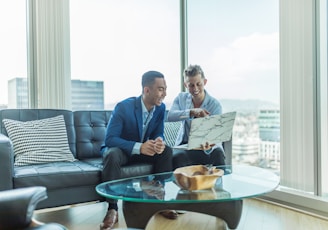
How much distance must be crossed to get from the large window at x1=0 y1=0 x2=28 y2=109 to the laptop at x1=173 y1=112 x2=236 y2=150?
184cm

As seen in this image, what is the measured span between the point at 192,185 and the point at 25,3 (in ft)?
8.34

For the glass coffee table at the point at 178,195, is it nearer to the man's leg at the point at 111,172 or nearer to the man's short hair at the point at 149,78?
the man's leg at the point at 111,172

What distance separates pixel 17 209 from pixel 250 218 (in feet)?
5.73

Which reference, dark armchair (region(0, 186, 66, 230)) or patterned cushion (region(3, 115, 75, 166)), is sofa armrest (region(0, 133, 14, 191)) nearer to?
patterned cushion (region(3, 115, 75, 166))

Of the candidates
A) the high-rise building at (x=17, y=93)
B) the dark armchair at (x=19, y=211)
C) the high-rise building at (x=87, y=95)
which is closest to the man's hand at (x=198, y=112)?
the high-rise building at (x=87, y=95)

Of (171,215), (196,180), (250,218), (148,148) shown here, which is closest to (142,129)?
(148,148)

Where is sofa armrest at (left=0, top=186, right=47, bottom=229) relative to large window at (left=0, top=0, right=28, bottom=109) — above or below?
below

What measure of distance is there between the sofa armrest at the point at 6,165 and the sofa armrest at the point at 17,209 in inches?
34.9

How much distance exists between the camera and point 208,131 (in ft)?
6.52

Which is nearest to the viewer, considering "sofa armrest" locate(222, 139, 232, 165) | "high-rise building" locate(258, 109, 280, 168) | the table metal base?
the table metal base

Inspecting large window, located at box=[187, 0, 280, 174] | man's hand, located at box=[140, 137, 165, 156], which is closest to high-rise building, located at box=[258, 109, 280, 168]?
large window, located at box=[187, 0, 280, 174]

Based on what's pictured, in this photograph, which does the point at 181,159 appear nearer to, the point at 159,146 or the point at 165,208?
the point at 159,146

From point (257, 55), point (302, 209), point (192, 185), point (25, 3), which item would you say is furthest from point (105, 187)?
point (25, 3)

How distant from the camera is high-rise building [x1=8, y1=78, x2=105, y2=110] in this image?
2.95 meters
